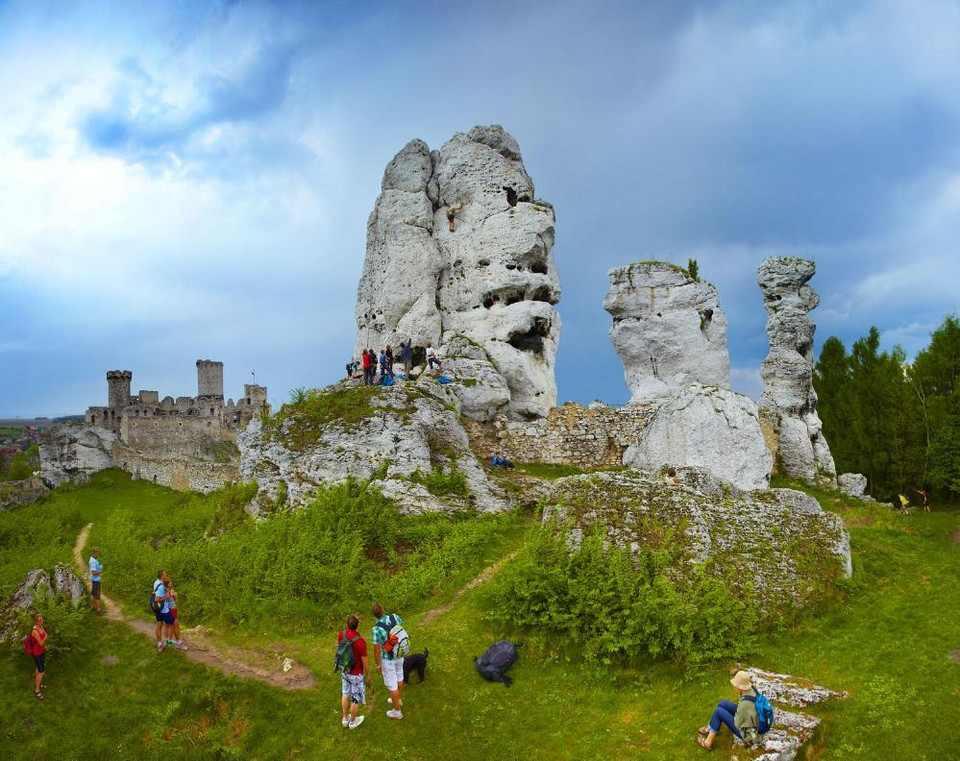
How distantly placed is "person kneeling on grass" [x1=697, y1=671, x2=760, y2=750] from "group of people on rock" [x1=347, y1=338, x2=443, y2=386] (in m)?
15.8

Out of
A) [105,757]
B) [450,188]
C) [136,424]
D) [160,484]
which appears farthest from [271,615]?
[136,424]

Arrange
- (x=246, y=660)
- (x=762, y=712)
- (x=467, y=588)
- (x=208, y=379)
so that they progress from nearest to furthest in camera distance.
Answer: (x=762, y=712), (x=246, y=660), (x=467, y=588), (x=208, y=379)

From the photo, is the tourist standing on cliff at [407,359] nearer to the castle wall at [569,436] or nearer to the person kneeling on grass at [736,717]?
the castle wall at [569,436]

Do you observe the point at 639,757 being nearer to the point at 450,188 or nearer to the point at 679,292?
the point at 679,292

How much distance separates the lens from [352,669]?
9.82 meters

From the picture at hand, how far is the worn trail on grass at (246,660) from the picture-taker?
38.1 feet

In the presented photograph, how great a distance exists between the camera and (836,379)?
3969 cm

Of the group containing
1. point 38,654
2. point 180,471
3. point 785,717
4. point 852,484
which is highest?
point 180,471

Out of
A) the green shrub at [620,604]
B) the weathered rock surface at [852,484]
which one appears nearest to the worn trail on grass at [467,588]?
the green shrub at [620,604]

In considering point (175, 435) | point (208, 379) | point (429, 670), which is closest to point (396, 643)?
point (429, 670)

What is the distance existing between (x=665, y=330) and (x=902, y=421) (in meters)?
15.6

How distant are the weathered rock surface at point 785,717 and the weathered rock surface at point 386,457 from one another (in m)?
9.63

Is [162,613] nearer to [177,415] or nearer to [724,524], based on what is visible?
[724,524]

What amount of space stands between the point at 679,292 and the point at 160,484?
1207 inches
